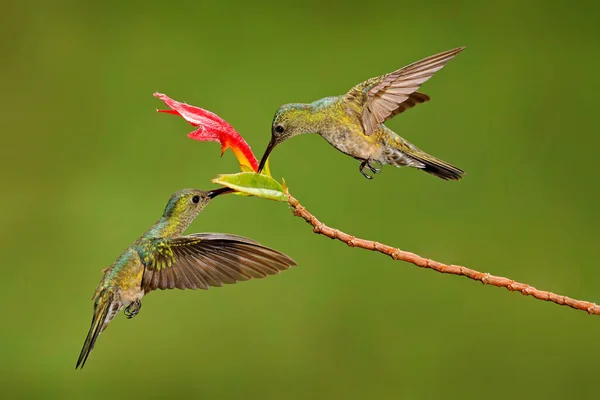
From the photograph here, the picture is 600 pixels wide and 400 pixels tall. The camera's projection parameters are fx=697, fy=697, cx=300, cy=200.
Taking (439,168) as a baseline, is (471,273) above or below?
below

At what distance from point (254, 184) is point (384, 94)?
0.21m

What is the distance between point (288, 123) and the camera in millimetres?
835

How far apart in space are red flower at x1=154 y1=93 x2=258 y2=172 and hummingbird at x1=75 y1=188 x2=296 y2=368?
0.18 feet

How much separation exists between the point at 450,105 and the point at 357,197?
1.59ft

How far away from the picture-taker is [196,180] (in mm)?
2529

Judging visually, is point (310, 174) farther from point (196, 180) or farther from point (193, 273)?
point (193, 273)

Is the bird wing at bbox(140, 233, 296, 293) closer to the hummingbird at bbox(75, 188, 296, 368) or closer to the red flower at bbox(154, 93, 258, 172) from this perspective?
the hummingbird at bbox(75, 188, 296, 368)

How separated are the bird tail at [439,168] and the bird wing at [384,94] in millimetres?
74

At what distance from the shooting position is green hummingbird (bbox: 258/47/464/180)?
2.72 ft

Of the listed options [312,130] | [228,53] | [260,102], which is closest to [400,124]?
[260,102]

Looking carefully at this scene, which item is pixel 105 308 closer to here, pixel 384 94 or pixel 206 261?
pixel 206 261

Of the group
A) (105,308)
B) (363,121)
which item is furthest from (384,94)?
(105,308)

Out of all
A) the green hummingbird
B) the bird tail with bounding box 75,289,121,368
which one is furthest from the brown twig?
the bird tail with bounding box 75,289,121,368

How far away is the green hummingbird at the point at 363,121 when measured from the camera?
83cm
